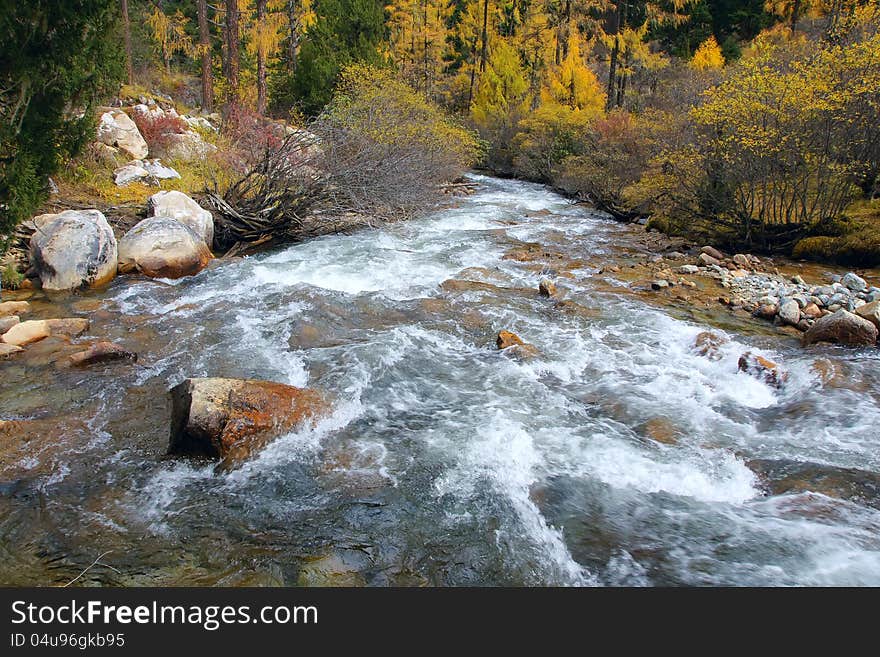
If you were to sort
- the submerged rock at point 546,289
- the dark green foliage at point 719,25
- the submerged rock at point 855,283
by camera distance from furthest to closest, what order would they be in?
1. the dark green foliage at point 719,25
2. the submerged rock at point 546,289
3. the submerged rock at point 855,283

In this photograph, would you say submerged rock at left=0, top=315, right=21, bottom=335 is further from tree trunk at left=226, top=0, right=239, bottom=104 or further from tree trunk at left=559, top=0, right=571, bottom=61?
tree trunk at left=559, top=0, right=571, bottom=61

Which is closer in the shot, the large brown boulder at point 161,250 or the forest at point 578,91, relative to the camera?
the forest at point 578,91

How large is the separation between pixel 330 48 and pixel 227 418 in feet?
81.1

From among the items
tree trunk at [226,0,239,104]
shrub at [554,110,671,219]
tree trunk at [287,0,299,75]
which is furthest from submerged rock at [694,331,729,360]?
tree trunk at [287,0,299,75]

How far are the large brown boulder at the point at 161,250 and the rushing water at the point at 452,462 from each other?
1445mm

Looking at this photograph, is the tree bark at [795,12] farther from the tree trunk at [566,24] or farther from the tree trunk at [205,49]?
the tree trunk at [205,49]

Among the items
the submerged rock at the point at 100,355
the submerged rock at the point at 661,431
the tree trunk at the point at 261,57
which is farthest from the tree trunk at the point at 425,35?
the submerged rock at the point at 661,431

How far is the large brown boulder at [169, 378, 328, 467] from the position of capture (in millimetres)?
4559

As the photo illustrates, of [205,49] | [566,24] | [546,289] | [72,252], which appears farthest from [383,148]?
[566,24]

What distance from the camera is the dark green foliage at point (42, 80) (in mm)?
6934

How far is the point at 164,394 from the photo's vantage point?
5.66m

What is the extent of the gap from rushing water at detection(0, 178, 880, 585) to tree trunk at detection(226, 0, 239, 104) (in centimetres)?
1321
